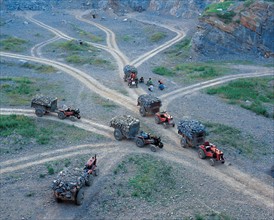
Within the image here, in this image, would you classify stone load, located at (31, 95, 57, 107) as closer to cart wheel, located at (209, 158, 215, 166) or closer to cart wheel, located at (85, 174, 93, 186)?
cart wheel, located at (85, 174, 93, 186)

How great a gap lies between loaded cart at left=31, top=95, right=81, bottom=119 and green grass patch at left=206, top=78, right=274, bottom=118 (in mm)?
18096

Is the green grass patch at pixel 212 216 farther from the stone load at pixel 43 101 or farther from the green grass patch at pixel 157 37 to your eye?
the green grass patch at pixel 157 37

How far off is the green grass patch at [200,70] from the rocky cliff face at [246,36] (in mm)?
5726

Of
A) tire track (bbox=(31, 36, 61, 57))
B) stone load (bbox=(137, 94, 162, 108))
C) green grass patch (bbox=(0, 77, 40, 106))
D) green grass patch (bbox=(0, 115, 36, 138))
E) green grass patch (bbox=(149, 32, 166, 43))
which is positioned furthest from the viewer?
green grass patch (bbox=(149, 32, 166, 43))

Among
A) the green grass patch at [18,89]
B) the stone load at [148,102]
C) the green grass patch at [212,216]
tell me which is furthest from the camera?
the green grass patch at [18,89]

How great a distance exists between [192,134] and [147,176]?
589cm

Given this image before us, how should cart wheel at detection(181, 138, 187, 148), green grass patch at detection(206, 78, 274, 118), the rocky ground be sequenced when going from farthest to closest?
green grass patch at detection(206, 78, 274, 118) < cart wheel at detection(181, 138, 187, 148) < the rocky ground

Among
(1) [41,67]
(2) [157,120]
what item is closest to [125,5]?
(1) [41,67]

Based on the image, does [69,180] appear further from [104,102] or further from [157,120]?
[104,102]

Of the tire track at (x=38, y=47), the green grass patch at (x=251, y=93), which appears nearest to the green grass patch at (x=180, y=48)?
the green grass patch at (x=251, y=93)

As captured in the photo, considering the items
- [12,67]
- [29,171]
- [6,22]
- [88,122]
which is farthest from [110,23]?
[29,171]

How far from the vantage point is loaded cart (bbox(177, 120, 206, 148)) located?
1219 inches

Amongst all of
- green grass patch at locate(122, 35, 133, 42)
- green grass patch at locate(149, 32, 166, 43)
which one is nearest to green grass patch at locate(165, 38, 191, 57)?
green grass patch at locate(149, 32, 166, 43)

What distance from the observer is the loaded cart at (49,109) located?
120 ft
